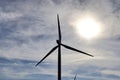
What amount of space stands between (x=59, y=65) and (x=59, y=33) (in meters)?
16.7

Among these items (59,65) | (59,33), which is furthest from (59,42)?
(59,65)

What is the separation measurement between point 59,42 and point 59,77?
1667 cm

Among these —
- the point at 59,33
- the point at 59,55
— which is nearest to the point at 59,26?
the point at 59,33

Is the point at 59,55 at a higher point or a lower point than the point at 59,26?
lower

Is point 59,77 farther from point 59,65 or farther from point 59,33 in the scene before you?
point 59,33

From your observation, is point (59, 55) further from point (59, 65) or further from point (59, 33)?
point (59, 33)

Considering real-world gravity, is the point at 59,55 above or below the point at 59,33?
below

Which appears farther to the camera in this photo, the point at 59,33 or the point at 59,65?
the point at 59,33

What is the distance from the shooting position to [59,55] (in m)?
116

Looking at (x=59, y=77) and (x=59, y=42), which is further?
(x=59, y=42)

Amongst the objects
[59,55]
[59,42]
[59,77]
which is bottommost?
[59,77]

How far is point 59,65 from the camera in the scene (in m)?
114

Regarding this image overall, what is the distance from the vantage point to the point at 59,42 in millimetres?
124875

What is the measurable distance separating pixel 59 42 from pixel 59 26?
19.5 feet
